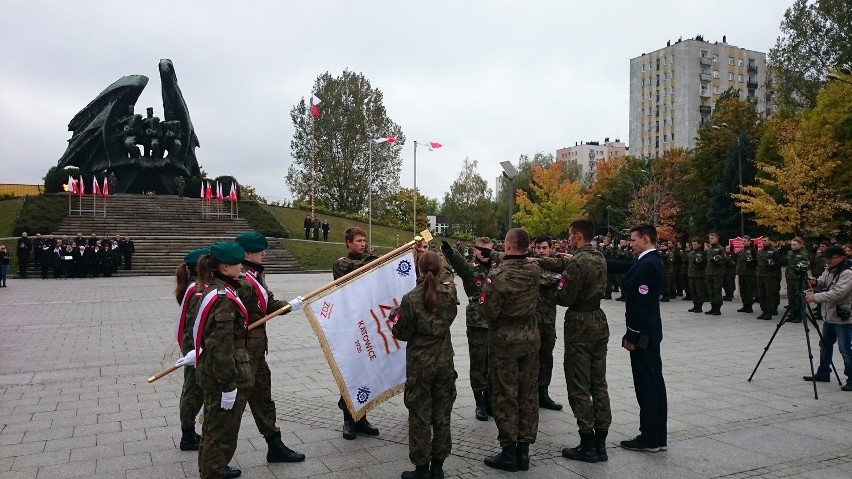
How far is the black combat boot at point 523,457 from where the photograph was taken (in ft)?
17.0

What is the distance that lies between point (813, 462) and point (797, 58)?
42.0 meters

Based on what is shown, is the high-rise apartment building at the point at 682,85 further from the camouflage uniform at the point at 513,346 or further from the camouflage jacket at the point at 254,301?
the camouflage jacket at the point at 254,301

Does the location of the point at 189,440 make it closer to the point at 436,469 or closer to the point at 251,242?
the point at 251,242

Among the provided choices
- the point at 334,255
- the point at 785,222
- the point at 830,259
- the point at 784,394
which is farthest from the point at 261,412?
the point at 334,255

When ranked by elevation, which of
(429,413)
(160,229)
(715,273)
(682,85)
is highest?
(682,85)

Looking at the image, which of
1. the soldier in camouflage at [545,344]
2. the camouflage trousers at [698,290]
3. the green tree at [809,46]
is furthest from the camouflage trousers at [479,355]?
the green tree at [809,46]

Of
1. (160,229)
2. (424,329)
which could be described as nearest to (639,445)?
(424,329)

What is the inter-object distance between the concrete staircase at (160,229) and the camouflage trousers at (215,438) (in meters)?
29.3

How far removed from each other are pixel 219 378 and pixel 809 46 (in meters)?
45.1

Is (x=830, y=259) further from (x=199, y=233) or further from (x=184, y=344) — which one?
(x=199, y=233)

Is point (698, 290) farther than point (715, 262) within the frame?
Yes

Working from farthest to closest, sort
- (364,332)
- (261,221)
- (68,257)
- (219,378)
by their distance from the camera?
(261,221)
(68,257)
(364,332)
(219,378)

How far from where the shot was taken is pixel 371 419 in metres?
6.66

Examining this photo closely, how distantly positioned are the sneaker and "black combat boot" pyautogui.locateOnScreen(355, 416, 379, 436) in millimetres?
2401
